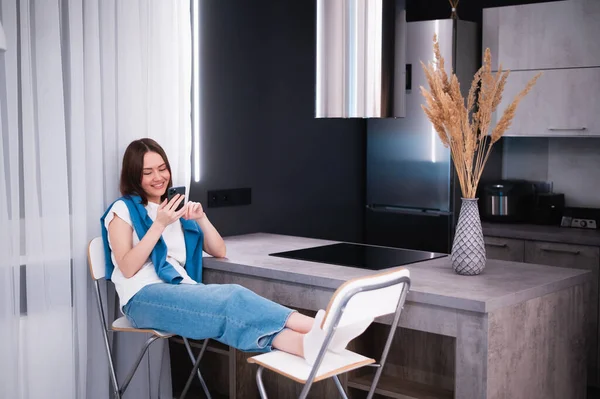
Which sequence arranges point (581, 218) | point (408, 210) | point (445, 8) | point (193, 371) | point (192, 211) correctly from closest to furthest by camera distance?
point (192, 211) → point (193, 371) → point (581, 218) → point (408, 210) → point (445, 8)

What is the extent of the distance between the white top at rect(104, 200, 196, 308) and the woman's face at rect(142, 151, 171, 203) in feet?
0.20

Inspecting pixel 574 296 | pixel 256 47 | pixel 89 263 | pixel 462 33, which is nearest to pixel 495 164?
pixel 462 33

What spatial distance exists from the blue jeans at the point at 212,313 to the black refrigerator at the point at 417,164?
2068 millimetres

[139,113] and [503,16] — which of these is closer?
[139,113]

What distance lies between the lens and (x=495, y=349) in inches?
107

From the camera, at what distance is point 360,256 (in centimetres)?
362

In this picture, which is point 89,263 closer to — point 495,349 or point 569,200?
point 495,349

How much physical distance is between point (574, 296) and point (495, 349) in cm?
60

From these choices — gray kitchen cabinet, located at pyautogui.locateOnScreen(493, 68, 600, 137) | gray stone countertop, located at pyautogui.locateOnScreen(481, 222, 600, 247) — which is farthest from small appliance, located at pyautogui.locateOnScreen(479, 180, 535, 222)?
gray kitchen cabinet, located at pyautogui.locateOnScreen(493, 68, 600, 137)

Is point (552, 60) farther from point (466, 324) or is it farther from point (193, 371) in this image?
point (193, 371)

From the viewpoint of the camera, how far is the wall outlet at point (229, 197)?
424cm

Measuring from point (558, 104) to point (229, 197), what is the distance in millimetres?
1905

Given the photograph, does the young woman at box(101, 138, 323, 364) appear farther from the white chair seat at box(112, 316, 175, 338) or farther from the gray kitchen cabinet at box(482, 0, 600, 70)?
the gray kitchen cabinet at box(482, 0, 600, 70)

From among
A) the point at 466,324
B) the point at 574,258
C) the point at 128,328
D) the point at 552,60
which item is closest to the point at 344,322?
the point at 466,324
